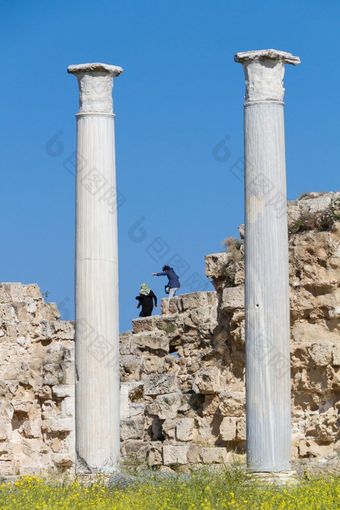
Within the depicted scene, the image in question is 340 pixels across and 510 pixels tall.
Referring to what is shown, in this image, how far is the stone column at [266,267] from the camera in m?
24.9

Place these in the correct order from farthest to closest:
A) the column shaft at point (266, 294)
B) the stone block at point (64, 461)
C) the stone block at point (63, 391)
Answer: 1. the stone block at point (63, 391)
2. the stone block at point (64, 461)
3. the column shaft at point (266, 294)

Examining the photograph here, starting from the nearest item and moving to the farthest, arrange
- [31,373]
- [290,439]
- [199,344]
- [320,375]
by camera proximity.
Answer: [290,439]
[320,375]
[31,373]
[199,344]

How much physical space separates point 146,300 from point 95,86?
12619 millimetres

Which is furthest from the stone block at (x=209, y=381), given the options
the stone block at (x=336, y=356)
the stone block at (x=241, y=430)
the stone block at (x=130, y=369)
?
the stone block at (x=130, y=369)

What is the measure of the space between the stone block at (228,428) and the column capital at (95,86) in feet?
17.6

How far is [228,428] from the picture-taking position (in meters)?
27.9

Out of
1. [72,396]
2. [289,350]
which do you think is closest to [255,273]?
[289,350]

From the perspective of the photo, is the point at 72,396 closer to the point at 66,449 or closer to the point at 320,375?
the point at 66,449

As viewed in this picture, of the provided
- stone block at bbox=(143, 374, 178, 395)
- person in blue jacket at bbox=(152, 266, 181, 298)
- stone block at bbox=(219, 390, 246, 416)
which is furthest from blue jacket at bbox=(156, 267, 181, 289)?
stone block at bbox=(219, 390, 246, 416)

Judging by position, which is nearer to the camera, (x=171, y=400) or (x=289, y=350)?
(x=289, y=350)

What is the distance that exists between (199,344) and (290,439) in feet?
30.4

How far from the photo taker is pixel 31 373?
31.8m

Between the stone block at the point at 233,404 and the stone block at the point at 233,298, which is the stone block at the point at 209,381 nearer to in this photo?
the stone block at the point at 233,404

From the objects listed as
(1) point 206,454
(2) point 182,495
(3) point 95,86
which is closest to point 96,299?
(3) point 95,86
